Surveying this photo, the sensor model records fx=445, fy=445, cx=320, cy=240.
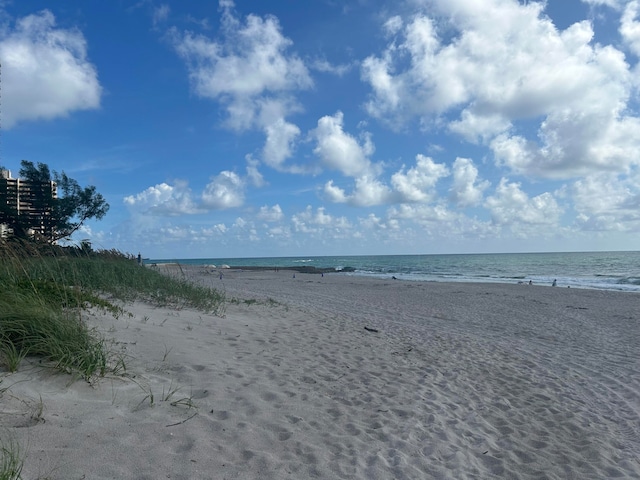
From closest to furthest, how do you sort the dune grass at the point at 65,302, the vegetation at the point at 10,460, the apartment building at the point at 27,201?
1. the vegetation at the point at 10,460
2. the dune grass at the point at 65,302
3. the apartment building at the point at 27,201

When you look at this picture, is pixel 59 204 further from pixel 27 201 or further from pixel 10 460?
pixel 10 460

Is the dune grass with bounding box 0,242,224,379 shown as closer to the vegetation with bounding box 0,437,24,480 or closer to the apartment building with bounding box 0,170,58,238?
the vegetation with bounding box 0,437,24,480

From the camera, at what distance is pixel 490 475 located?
13.0 ft

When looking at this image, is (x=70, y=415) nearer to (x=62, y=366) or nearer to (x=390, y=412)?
(x=62, y=366)

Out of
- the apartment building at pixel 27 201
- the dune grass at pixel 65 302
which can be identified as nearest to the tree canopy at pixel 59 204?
the apartment building at pixel 27 201

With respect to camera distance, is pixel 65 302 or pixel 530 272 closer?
pixel 65 302

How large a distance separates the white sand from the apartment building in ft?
70.5

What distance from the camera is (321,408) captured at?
4.96 metres

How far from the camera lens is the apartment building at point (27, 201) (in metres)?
25.5

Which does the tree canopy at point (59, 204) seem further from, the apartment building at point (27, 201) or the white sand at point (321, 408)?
the white sand at point (321, 408)

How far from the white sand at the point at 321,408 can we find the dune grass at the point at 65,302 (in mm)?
225

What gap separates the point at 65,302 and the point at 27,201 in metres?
27.5

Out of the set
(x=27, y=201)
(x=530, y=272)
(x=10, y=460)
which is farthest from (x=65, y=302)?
(x=530, y=272)

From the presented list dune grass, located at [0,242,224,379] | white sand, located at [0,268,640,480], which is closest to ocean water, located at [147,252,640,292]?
dune grass, located at [0,242,224,379]
